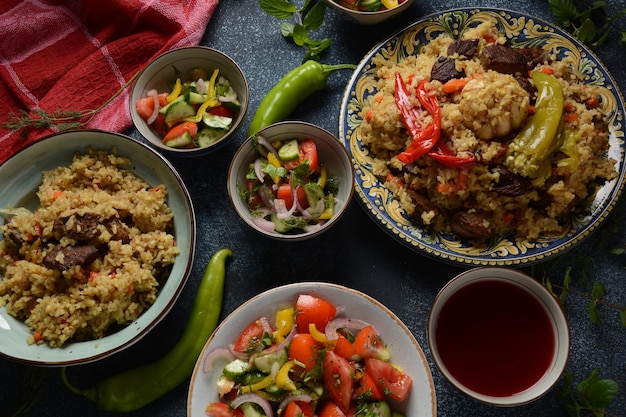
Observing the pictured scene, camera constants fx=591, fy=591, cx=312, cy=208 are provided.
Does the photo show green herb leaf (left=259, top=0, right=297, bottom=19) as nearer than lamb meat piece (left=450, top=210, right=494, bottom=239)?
No

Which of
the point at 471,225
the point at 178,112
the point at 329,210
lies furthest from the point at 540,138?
the point at 178,112

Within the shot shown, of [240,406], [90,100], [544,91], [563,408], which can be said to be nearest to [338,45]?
[544,91]

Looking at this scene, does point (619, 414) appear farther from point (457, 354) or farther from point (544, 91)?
point (544, 91)

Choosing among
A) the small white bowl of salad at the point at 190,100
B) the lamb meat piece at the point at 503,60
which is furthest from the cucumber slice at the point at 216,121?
the lamb meat piece at the point at 503,60

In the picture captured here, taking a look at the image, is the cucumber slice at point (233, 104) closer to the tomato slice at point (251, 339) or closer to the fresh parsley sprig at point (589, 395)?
the tomato slice at point (251, 339)

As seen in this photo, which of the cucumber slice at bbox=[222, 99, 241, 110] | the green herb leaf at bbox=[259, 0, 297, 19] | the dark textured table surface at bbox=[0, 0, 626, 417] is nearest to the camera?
the dark textured table surface at bbox=[0, 0, 626, 417]

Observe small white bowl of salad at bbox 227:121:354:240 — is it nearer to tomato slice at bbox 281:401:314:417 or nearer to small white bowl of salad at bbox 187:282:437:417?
small white bowl of salad at bbox 187:282:437:417

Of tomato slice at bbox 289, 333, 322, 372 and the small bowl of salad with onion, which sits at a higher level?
the small bowl of salad with onion

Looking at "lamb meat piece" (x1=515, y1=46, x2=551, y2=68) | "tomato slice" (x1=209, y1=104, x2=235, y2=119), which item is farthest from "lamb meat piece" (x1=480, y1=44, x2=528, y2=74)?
"tomato slice" (x1=209, y1=104, x2=235, y2=119)
